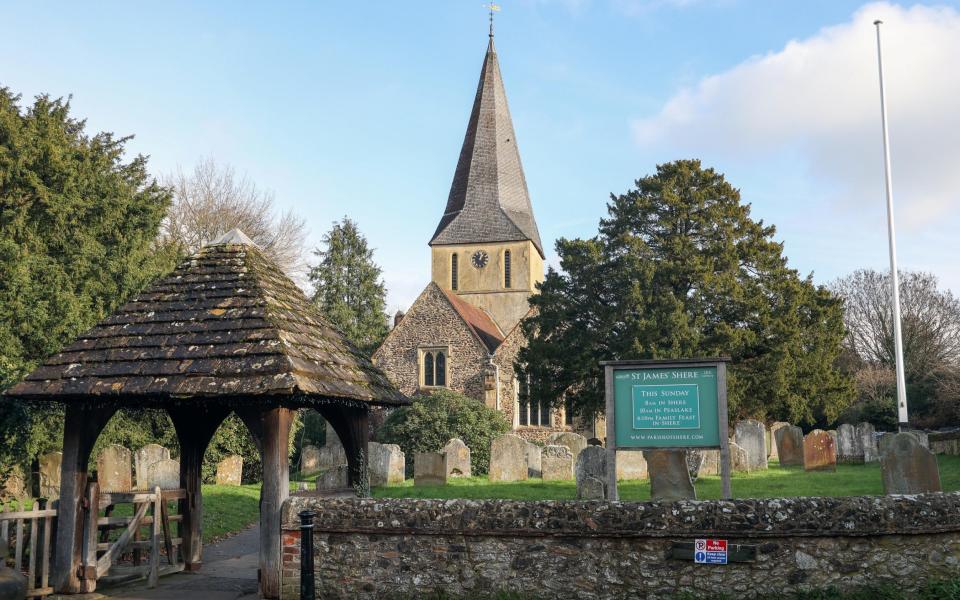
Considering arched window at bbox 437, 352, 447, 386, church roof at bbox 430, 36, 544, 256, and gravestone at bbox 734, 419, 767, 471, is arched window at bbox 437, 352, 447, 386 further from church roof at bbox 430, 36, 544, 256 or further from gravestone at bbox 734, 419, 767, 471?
gravestone at bbox 734, 419, 767, 471

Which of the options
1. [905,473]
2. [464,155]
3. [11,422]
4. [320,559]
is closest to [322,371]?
[320,559]

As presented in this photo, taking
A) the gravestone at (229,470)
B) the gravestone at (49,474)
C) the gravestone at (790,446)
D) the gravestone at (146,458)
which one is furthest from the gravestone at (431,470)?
the gravestone at (790,446)

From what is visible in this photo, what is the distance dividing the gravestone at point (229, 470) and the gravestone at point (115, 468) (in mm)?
3849

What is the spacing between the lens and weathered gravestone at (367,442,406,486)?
869 inches

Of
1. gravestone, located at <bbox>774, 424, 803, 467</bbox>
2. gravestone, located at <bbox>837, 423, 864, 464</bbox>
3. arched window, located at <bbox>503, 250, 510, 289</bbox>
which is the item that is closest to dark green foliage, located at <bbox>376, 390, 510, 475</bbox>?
gravestone, located at <bbox>774, 424, 803, 467</bbox>

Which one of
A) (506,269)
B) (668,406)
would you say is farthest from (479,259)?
(668,406)

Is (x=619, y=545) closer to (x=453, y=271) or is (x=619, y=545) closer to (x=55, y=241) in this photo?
(x=55, y=241)

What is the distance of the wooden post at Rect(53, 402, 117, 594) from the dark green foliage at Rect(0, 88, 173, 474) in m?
9.40

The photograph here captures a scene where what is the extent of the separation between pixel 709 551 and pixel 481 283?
133 feet

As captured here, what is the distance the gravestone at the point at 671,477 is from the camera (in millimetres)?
11188

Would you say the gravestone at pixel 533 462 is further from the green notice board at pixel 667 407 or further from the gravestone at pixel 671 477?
the green notice board at pixel 667 407

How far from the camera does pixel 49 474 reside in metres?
19.7

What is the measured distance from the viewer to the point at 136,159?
1017 inches

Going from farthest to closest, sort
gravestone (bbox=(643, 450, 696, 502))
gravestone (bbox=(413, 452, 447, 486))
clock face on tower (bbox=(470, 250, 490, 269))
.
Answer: clock face on tower (bbox=(470, 250, 490, 269)), gravestone (bbox=(413, 452, 447, 486)), gravestone (bbox=(643, 450, 696, 502))
